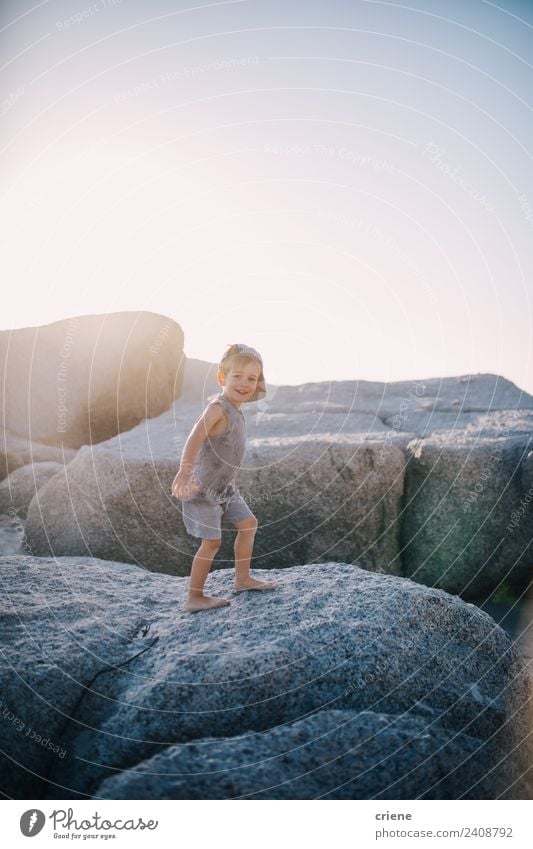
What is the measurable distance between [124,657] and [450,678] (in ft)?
5.84

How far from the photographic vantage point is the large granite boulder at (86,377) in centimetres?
980

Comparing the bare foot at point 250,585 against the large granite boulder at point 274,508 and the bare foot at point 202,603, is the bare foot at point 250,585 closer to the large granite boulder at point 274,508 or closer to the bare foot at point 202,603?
the bare foot at point 202,603

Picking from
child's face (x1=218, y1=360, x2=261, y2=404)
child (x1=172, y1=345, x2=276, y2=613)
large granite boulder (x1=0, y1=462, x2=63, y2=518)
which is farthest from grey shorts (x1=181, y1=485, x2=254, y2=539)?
large granite boulder (x1=0, y1=462, x2=63, y2=518)

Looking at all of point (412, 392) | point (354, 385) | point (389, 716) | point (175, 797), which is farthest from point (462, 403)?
point (175, 797)

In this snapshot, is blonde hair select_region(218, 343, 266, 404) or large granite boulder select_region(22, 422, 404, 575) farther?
large granite boulder select_region(22, 422, 404, 575)

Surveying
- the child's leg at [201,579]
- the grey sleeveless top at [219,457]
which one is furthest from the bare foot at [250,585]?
the grey sleeveless top at [219,457]

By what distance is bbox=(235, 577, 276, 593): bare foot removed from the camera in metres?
3.98

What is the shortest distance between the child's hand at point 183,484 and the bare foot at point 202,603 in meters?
0.63

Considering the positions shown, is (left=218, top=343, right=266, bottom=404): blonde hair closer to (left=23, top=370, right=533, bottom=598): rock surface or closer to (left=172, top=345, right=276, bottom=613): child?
(left=172, top=345, right=276, bottom=613): child

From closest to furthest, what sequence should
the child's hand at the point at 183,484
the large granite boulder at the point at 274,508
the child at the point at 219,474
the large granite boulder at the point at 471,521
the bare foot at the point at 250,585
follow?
the child's hand at the point at 183,484 < the child at the point at 219,474 < the bare foot at the point at 250,585 < the large granite boulder at the point at 274,508 < the large granite boulder at the point at 471,521

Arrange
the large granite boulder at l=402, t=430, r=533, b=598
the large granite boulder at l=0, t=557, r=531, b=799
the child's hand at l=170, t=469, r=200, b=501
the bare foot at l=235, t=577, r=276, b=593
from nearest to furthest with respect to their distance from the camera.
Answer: the large granite boulder at l=0, t=557, r=531, b=799
the child's hand at l=170, t=469, r=200, b=501
the bare foot at l=235, t=577, r=276, b=593
the large granite boulder at l=402, t=430, r=533, b=598

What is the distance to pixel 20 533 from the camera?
7.42 m

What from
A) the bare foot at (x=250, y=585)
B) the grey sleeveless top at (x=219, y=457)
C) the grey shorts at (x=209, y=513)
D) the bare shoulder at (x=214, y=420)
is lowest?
the bare foot at (x=250, y=585)

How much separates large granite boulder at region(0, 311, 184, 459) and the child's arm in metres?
6.23
